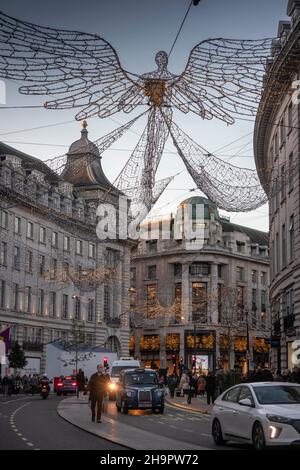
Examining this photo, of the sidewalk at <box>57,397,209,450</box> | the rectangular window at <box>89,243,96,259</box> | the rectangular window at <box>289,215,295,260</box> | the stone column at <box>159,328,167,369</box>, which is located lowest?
the sidewalk at <box>57,397,209,450</box>

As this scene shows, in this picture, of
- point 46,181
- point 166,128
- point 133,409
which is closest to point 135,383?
point 133,409

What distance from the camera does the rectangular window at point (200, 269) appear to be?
360ft

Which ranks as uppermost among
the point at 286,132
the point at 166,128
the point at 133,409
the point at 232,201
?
the point at 286,132

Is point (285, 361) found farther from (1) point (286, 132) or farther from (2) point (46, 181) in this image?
(2) point (46, 181)

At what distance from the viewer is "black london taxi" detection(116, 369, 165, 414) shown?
31812mm

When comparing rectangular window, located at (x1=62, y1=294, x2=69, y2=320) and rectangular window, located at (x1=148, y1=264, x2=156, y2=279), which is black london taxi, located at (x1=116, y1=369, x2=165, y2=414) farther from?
rectangular window, located at (x1=148, y1=264, x2=156, y2=279)

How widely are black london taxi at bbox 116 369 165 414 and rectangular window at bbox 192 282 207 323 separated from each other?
73.2 m

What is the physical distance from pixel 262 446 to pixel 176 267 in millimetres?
94465

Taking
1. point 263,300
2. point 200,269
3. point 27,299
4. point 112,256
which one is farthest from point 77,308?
point 263,300

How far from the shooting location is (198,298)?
108500mm

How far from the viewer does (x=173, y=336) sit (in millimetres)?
106438

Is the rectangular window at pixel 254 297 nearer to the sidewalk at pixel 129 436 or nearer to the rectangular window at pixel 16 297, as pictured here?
the rectangular window at pixel 16 297

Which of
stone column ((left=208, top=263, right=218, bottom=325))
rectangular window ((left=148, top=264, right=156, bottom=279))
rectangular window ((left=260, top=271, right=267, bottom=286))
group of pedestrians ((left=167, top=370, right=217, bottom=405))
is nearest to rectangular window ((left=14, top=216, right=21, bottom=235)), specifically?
group of pedestrians ((left=167, top=370, right=217, bottom=405))

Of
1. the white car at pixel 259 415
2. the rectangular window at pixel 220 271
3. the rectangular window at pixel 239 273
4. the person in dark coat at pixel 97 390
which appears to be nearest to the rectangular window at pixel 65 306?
the rectangular window at pixel 220 271
